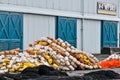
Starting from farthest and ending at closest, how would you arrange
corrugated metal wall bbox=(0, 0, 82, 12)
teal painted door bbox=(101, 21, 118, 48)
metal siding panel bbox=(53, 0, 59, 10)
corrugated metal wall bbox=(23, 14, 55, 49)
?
teal painted door bbox=(101, 21, 118, 48) < metal siding panel bbox=(53, 0, 59, 10) < corrugated metal wall bbox=(23, 14, 55, 49) < corrugated metal wall bbox=(0, 0, 82, 12)

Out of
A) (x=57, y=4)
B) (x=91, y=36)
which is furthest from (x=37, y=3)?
(x=91, y=36)

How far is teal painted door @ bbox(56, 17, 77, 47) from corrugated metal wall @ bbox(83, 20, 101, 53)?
174 centimetres

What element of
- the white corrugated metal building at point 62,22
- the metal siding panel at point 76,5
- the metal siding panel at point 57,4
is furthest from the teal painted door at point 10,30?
the metal siding panel at point 76,5

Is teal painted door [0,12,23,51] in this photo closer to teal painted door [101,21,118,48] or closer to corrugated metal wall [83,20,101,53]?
corrugated metal wall [83,20,101,53]

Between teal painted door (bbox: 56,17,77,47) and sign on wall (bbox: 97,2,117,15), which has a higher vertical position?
sign on wall (bbox: 97,2,117,15)

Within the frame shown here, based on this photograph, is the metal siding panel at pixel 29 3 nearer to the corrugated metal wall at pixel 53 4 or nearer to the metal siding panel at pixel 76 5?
the corrugated metal wall at pixel 53 4

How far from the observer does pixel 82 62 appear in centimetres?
2167

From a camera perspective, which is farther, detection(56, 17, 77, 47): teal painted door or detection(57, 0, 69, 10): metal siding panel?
detection(57, 0, 69, 10): metal siding panel

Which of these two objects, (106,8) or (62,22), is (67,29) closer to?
(62,22)

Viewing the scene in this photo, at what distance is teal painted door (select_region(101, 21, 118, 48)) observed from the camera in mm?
43344

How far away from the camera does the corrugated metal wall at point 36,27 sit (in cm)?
3311

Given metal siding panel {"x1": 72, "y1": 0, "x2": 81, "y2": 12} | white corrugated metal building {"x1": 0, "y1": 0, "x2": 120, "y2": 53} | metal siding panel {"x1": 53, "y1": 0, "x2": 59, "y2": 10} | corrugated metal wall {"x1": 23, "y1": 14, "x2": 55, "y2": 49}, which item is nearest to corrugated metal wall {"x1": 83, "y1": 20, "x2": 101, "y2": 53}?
white corrugated metal building {"x1": 0, "y1": 0, "x2": 120, "y2": 53}

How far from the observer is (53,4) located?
1422 inches

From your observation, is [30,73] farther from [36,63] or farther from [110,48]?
[110,48]
